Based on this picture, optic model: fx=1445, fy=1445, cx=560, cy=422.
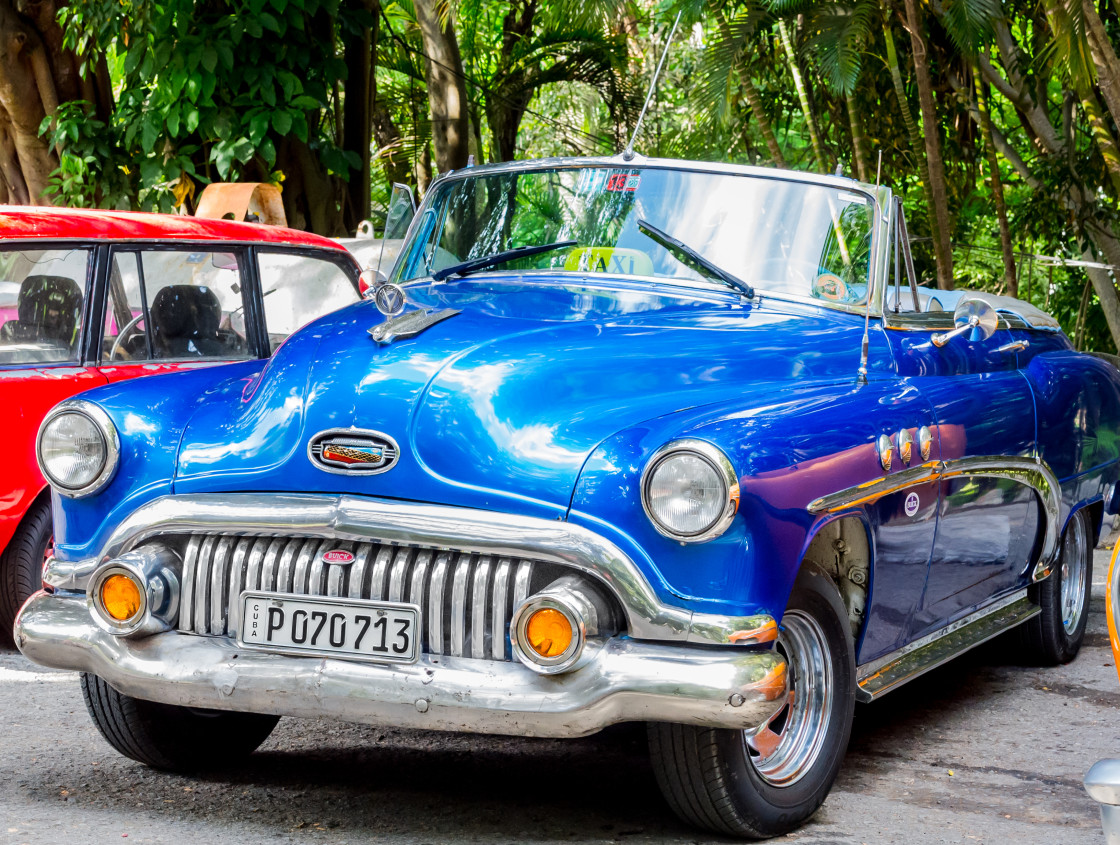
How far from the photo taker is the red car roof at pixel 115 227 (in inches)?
210

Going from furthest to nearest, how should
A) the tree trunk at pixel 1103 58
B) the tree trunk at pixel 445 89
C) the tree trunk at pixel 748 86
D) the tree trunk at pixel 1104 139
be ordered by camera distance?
the tree trunk at pixel 445 89
the tree trunk at pixel 748 86
the tree trunk at pixel 1104 139
the tree trunk at pixel 1103 58

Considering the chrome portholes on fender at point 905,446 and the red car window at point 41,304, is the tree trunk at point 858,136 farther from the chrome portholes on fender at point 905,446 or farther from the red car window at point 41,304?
the chrome portholes on fender at point 905,446

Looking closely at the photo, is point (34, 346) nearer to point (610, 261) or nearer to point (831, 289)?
point (610, 261)

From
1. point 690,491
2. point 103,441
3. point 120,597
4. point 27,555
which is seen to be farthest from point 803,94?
point 120,597

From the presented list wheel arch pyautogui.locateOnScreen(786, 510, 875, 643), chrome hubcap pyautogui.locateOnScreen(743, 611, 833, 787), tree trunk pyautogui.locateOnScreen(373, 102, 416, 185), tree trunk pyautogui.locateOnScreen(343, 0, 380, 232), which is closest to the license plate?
chrome hubcap pyautogui.locateOnScreen(743, 611, 833, 787)

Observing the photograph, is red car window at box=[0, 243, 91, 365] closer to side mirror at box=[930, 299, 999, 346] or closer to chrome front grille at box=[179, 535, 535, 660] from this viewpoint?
chrome front grille at box=[179, 535, 535, 660]

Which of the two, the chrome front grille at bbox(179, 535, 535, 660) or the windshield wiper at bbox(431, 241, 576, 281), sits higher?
the windshield wiper at bbox(431, 241, 576, 281)

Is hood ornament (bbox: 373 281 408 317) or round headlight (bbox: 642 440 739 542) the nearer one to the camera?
round headlight (bbox: 642 440 739 542)

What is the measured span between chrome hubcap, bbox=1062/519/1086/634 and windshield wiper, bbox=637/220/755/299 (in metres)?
1.91

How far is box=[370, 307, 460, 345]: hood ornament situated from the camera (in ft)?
11.8

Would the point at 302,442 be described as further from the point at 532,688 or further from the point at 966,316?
the point at 966,316

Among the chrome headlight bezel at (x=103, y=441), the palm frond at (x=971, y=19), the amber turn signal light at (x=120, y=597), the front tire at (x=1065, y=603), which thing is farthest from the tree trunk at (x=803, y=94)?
the amber turn signal light at (x=120, y=597)

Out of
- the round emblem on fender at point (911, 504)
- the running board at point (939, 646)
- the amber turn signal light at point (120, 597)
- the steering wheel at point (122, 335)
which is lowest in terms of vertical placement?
the running board at point (939, 646)

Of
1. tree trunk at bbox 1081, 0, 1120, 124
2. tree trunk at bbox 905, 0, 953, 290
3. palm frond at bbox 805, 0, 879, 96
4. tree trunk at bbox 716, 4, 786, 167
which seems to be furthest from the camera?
tree trunk at bbox 716, 4, 786, 167
